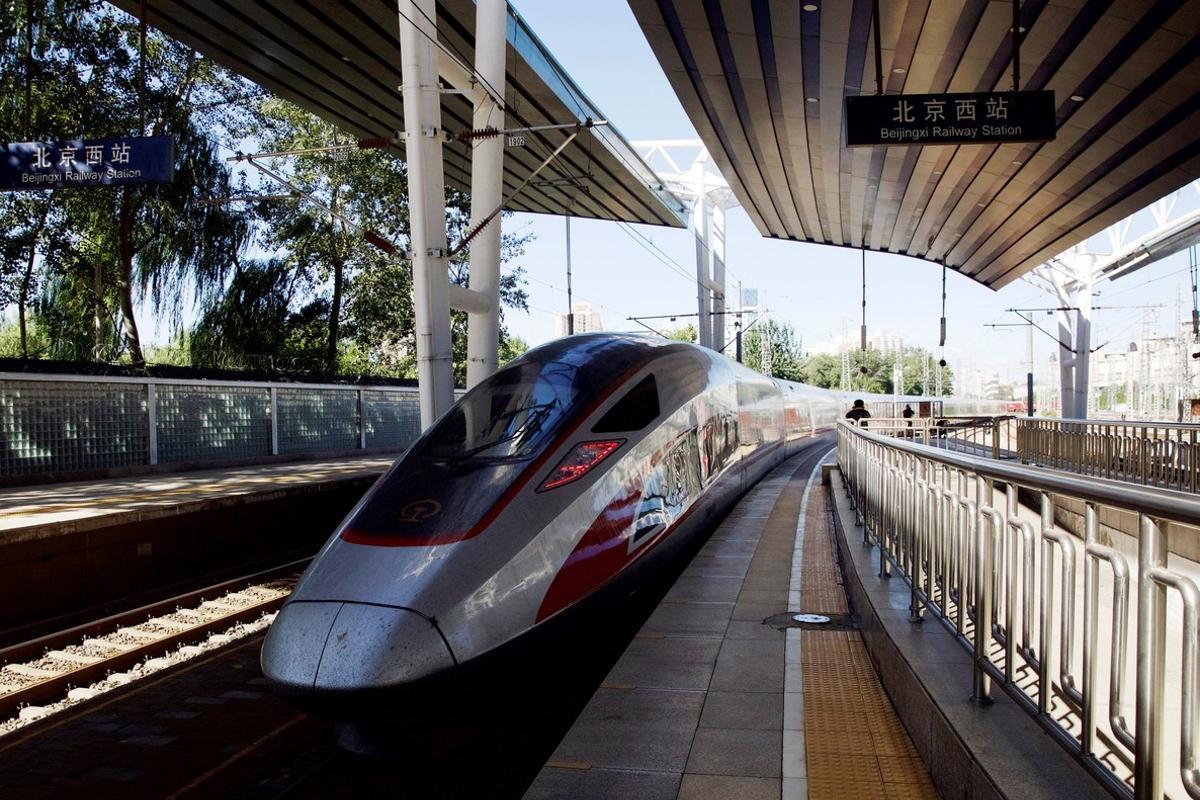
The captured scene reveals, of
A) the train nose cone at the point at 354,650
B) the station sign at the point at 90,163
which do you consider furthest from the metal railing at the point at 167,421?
the train nose cone at the point at 354,650

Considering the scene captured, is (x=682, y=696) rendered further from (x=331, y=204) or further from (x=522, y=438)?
(x=331, y=204)

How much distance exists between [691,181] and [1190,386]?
23.0m

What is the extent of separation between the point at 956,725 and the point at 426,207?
9.25 m

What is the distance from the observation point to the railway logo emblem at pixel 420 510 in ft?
15.7

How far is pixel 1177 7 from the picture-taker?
401 inches

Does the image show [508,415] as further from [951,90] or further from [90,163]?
[951,90]

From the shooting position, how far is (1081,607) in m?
2.71

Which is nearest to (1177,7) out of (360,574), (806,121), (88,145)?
(806,121)

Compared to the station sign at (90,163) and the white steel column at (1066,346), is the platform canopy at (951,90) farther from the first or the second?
the white steel column at (1066,346)

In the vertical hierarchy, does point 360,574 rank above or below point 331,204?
below

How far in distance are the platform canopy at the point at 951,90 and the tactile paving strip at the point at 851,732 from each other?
8.58 m

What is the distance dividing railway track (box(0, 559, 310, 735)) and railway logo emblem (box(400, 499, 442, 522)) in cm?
289

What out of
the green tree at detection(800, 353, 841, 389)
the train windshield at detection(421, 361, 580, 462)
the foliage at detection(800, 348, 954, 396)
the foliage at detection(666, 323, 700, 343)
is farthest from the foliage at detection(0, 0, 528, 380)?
the green tree at detection(800, 353, 841, 389)

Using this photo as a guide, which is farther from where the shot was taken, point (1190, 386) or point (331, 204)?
point (1190, 386)
